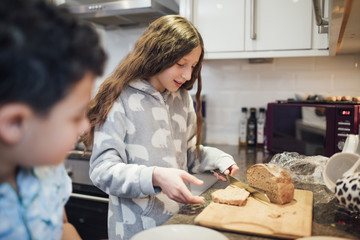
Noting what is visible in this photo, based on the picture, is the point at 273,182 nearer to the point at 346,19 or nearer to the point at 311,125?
the point at 346,19

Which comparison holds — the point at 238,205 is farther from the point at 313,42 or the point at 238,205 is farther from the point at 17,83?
the point at 313,42

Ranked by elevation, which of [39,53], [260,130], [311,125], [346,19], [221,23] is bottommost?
[260,130]

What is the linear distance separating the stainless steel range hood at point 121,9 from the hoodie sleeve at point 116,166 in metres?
0.95

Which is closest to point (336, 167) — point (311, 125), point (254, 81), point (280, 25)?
point (311, 125)

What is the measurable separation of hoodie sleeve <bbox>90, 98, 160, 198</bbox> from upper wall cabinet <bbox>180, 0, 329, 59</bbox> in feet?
3.41

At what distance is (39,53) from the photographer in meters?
0.45

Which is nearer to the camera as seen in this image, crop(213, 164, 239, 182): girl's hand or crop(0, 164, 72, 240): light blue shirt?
crop(0, 164, 72, 240): light blue shirt

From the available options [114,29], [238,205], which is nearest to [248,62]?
[114,29]

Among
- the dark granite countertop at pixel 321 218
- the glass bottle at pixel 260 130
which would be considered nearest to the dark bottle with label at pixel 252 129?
the glass bottle at pixel 260 130

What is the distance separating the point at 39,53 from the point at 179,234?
0.50 metres

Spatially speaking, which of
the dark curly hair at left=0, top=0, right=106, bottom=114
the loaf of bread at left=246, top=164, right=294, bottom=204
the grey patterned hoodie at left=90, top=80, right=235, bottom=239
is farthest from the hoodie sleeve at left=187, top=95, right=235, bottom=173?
the dark curly hair at left=0, top=0, right=106, bottom=114

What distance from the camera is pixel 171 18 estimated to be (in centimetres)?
118

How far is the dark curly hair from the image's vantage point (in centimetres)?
43

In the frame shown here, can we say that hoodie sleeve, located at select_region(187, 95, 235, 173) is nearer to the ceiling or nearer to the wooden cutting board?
the wooden cutting board
